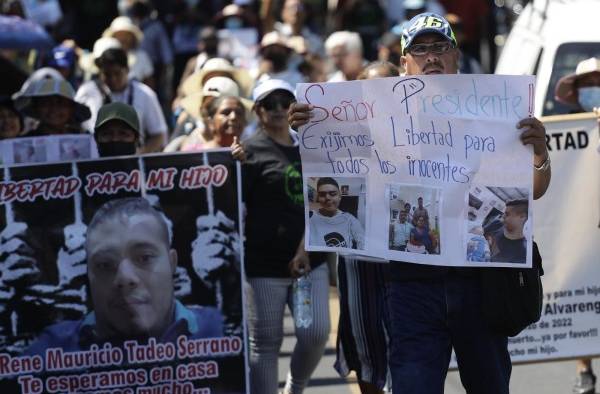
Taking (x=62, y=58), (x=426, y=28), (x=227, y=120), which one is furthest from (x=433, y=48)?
(x=62, y=58)

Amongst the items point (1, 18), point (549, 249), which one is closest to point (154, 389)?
point (549, 249)

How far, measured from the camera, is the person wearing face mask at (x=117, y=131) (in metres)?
7.00

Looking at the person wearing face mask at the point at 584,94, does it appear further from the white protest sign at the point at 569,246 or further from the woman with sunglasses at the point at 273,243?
the woman with sunglasses at the point at 273,243

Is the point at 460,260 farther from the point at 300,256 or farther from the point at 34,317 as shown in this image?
the point at 34,317

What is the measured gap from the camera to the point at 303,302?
716 centimetres

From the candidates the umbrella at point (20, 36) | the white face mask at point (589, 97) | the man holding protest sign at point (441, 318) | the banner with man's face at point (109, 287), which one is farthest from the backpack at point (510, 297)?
the umbrella at point (20, 36)

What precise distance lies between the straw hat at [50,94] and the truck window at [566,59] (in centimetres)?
293

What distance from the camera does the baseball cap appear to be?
7000 mm

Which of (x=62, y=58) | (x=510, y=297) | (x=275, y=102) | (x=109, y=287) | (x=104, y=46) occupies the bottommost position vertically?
(x=510, y=297)

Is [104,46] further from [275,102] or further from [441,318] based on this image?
[441,318]

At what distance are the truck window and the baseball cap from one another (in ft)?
10.6

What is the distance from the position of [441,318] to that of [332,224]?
63cm

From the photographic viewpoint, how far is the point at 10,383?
21.6ft

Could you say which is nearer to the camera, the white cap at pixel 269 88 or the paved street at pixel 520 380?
the white cap at pixel 269 88
